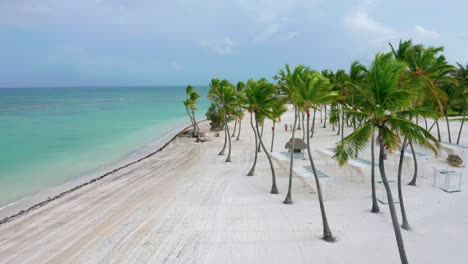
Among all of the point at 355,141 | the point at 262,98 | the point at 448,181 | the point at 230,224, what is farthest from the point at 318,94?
the point at 448,181

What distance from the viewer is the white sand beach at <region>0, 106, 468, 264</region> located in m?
8.66

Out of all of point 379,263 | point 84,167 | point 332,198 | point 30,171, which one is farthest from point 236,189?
point 30,171

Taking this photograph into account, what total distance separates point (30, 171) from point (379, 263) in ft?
68.4

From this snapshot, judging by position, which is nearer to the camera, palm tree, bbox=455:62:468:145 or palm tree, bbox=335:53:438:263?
palm tree, bbox=335:53:438:263

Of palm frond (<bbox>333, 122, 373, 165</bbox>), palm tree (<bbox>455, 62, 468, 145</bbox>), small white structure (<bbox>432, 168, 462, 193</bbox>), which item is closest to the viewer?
palm frond (<bbox>333, 122, 373, 165</bbox>)

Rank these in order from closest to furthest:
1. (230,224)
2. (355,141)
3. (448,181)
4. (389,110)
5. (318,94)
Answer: (389,110) → (355,141) → (318,94) → (230,224) → (448,181)

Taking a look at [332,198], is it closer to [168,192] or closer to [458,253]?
[458,253]

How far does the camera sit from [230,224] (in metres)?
10.6

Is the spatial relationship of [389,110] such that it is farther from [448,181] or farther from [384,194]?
[448,181]

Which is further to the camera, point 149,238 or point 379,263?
point 149,238

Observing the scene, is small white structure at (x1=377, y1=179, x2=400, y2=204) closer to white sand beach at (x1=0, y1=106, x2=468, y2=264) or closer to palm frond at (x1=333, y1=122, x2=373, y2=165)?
white sand beach at (x1=0, y1=106, x2=468, y2=264)

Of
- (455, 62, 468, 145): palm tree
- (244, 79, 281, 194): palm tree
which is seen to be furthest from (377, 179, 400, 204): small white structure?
(455, 62, 468, 145): palm tree

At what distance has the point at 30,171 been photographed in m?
20.9

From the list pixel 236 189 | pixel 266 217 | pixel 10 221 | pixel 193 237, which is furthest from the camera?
pixel 236 189
